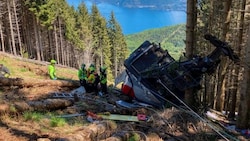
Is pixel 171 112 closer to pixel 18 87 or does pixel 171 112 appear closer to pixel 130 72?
pixel 130 72

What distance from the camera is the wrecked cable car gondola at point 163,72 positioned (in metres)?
10.3

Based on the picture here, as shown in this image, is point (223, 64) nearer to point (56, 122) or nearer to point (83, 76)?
point (83, 76)

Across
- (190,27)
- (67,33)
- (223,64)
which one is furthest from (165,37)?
(190,27)

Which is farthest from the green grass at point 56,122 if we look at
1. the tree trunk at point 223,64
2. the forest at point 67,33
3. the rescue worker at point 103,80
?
the forest at point 67,33

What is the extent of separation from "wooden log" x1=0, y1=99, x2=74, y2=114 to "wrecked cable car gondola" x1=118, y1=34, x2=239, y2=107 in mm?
2747

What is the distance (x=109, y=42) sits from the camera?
6925 cm

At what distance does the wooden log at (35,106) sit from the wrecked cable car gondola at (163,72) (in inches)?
108

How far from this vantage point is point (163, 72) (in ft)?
36.1

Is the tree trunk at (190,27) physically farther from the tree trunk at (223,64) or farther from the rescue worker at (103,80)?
the tree trunk at (223,64)

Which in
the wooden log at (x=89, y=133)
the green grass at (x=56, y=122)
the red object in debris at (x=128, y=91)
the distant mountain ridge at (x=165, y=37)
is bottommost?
the distant mountain ridge at (x=165, y=37)

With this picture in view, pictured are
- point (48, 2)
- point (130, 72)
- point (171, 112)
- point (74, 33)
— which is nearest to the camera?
point (171, 112)

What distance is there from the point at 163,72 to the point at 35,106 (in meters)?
4.69

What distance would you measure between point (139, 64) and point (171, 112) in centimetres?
406

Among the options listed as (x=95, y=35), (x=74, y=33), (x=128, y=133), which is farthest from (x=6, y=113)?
(x=95, y=35)
